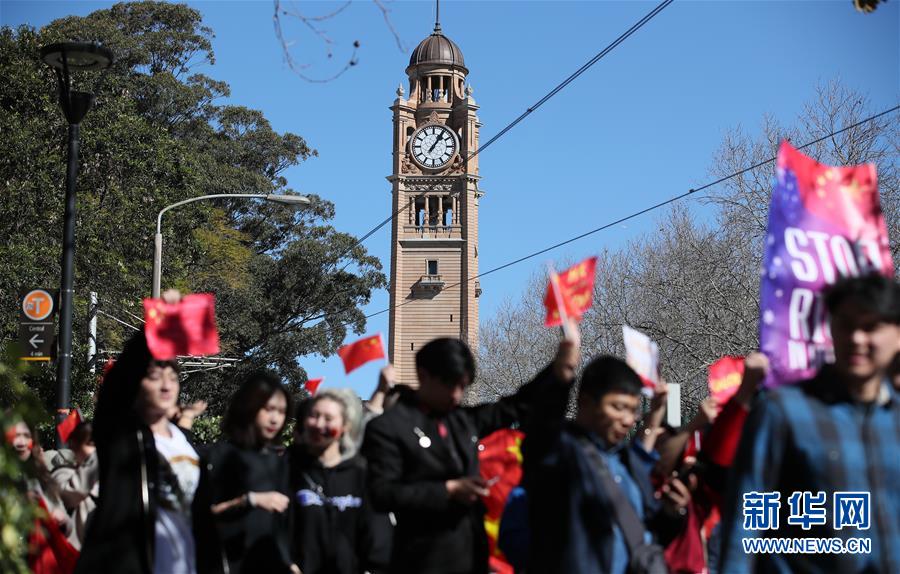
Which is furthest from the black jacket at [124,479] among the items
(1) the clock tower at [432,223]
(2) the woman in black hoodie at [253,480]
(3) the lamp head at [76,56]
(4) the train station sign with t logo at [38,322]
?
(1) the clock tower at [432,223]

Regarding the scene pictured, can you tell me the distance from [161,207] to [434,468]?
23.1 meters

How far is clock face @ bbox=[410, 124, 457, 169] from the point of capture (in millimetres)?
107188

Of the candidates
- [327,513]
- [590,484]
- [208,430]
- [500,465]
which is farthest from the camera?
[208,430]

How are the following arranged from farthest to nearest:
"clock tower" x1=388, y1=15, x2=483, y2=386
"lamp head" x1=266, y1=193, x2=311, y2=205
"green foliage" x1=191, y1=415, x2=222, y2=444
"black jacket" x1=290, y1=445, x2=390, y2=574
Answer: "clock tower" x1=388, y1=15, x2=483, y2=386 → "green foliage" x1=191, y1=415, x2=222, y2=444 → "lamp head" x1=266, y1=193, x2=311, y2=205 → "black jacket" x1=290, y1=445, x2=390, y2=574

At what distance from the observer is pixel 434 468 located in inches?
231

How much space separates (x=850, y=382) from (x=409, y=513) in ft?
7.79

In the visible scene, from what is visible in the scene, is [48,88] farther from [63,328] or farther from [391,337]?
[391,337]

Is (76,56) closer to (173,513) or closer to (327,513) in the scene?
(327,513)

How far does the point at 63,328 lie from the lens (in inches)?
575

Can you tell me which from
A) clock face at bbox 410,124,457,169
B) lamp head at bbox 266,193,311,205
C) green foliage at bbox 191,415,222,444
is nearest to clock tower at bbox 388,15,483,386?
clock face at bbox 410,124,457,169

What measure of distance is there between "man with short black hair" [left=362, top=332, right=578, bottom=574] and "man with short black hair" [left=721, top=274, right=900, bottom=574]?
1682 millimetres

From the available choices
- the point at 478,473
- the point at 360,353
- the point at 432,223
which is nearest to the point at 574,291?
the point at 478,473

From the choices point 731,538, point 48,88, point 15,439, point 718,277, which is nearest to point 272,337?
point 718,277

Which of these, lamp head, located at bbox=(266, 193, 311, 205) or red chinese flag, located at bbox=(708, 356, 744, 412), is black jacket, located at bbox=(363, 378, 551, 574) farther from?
lamp head, located at bbox=(266, 193, 311, 205)
